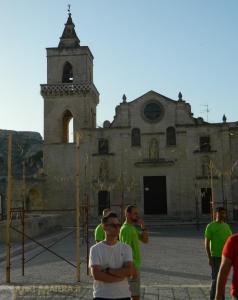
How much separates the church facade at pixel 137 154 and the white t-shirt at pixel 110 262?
34.2 meters

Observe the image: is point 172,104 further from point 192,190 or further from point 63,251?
point 63,251

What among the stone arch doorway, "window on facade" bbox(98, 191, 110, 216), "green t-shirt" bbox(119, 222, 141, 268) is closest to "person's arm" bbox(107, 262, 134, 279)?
"green t-shirt" bbox(119, 222, 141, 268)

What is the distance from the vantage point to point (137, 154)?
1623 inches

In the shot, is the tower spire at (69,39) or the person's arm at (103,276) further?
the tower spire at (69,39)

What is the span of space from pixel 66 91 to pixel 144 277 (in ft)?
102

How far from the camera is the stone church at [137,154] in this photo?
40.1 metres

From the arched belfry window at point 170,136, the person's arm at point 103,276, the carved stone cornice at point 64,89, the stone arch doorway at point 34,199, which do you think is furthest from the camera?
the carved stone cornice at point 64,89

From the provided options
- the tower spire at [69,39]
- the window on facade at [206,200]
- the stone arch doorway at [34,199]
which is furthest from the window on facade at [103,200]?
the tower spire at [69,39]

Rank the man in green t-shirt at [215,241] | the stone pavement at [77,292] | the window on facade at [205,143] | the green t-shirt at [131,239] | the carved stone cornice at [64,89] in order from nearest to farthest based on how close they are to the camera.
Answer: the green t-shirt at [131,239] < the man in green t-shirt at [215,241] < the stone pavement at [77,292] < the window on facade at [205,143] < the carved stone cornice at [64,89]

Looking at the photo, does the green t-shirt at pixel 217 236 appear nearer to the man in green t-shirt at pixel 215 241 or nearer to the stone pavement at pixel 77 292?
the man in green t-shirt at pixel 215 241

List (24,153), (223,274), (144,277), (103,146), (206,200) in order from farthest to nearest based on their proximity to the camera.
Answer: (24,153) < (103,146) < (206,200) < (144,277) < (223,274)

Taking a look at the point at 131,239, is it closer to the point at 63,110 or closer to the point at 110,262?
the point at 110,262

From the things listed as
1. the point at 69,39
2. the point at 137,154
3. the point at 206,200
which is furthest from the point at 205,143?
the point at 69,39

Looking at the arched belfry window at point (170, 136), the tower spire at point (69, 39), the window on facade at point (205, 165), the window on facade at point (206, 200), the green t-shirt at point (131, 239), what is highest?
the tower spire at point (69, 39)
